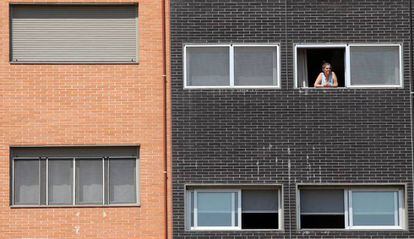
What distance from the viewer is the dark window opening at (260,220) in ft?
71.4

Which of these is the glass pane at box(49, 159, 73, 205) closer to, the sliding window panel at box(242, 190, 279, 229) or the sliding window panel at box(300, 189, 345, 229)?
the sliding window panel at box(242, 190, 279, 229)

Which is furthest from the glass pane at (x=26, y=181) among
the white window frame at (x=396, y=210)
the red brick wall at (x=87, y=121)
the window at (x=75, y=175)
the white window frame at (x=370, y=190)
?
the white window frame at (x=396, y=210)

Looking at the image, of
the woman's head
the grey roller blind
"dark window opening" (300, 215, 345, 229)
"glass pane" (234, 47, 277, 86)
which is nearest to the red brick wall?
the grey roller blind

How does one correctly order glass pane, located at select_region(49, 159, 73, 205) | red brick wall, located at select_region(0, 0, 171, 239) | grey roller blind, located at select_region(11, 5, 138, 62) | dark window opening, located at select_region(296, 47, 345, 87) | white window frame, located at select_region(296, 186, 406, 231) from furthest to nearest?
dark window opening, located at select_region(296, 47, 345, 87) < grey roller blind, located at select_region(11, 5, 138, 62) < glass pane, located at select_region(49, 159, 73, 205) < white window frame, located at select_region(296, 186, 406, 231) < red brick wall, located at select_region(0, 0, 171, 239)

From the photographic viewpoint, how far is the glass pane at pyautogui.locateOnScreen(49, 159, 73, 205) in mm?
21844

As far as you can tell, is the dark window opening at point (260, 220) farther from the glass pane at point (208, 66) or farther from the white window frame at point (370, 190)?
the glass pane at point (208, 66)

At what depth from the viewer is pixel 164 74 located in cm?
2192

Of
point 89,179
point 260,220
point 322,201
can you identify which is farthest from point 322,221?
point 89,179

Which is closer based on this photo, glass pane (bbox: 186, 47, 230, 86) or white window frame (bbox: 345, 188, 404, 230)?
white window frame (bbox: 345, 188, 404, 230)

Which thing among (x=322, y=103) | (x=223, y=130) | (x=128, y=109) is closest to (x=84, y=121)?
(x=128, y=109)

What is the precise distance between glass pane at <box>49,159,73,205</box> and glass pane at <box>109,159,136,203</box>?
77 cm

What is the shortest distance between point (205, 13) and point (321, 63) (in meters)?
2.43

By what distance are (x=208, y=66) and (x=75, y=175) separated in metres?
3.25

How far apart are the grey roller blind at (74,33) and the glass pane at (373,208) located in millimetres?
5064
